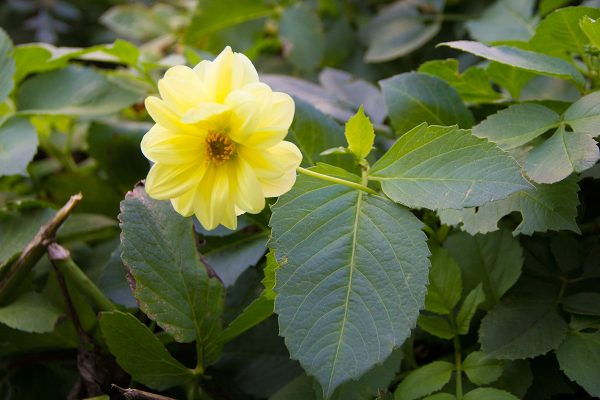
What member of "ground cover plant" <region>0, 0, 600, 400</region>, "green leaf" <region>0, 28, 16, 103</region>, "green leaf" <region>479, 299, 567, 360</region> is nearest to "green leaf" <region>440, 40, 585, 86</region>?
"ground cover plant" <region>0, 0, 600, 400</region>

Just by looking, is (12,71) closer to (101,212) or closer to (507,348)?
(101,212)

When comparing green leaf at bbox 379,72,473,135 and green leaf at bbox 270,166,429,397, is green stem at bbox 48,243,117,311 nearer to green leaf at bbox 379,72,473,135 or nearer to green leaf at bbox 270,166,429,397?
green leaf at bbox 270,166,429,397

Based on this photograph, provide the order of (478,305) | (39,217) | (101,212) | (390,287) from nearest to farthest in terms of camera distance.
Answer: (390,287) < (478,305) < (39,217) < (101,212)

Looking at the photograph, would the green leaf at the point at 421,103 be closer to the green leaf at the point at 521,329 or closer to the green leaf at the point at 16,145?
the green leaf at the point at 521,329

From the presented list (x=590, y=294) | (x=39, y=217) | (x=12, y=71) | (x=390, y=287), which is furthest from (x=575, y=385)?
(x=12, y=71)

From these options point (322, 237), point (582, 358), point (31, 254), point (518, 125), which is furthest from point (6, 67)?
point (582, 358)
